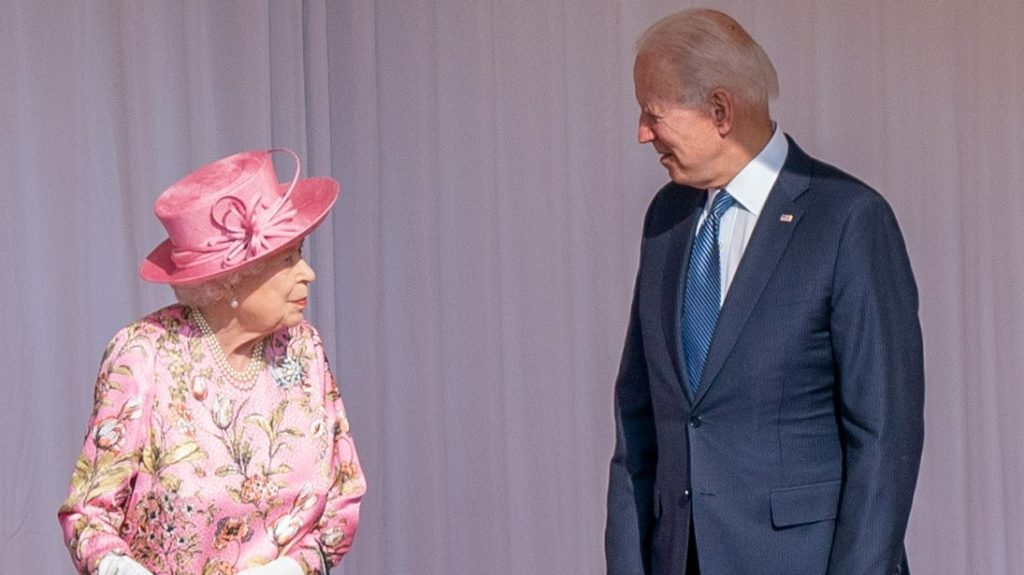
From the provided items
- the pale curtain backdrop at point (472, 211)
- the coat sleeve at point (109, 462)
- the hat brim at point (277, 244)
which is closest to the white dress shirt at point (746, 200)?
the hat brim at point (277, 244)

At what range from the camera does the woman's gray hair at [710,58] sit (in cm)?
277

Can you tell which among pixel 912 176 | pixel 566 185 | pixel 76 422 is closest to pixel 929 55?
pixel 912 176

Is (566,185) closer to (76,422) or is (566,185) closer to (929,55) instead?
(929,55)

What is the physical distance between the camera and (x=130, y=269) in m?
4.34

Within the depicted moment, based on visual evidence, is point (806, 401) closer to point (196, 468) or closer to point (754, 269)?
point (754, 269)

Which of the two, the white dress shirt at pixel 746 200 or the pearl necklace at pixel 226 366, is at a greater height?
the white dress shirt at pixel 746 200

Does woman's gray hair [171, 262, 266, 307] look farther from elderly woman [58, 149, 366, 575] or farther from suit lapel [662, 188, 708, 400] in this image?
suit lapel [662, 188, 708, 400]

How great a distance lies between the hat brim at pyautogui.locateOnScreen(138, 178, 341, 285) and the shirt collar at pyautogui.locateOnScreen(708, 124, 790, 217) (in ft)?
2.19

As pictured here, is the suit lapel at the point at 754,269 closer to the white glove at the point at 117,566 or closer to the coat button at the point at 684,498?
the coat button at the point at 684,498

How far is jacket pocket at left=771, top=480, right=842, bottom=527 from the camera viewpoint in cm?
270

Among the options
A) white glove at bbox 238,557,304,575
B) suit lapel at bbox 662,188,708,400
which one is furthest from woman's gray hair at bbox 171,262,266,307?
suit lapel at bbox 662,188,708,400

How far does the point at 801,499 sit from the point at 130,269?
7.27ft

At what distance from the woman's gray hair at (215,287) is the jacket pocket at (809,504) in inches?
36.3

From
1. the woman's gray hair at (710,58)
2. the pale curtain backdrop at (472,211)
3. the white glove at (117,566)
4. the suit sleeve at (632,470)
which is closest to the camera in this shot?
the white glove at (117,566)
